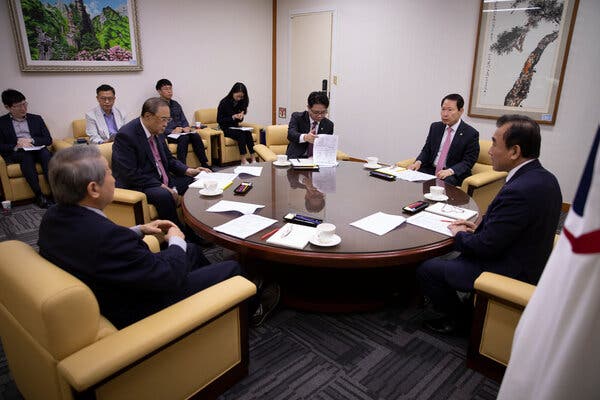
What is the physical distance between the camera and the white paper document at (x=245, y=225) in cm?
181

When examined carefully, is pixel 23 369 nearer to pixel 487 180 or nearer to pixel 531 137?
pixel 531 137

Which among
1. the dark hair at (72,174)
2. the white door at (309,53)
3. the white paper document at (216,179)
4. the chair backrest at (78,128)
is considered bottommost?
the white paper document at (216,179)

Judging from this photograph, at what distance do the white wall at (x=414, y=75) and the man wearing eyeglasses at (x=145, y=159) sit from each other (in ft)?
10.7

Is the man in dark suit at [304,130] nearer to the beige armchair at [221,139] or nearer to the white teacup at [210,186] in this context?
the white teacup at [210,186]

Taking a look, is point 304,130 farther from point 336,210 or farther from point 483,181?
point 336,210

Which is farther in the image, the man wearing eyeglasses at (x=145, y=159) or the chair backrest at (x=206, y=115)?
the chair backrest at (x=206, y=115)

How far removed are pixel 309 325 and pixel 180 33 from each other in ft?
15.3

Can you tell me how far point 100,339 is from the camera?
1.17 meters

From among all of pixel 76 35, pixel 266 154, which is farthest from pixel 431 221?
pixel 76 35

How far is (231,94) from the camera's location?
17.5 feet

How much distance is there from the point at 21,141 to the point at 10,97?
1.41 feet

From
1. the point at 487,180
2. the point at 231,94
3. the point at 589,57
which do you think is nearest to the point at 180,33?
the point at 231,94

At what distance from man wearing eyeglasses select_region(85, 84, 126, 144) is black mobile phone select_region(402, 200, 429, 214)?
356cm

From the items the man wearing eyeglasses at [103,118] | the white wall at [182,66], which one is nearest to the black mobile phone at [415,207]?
the man wearing eyeglasses at [103,118]
